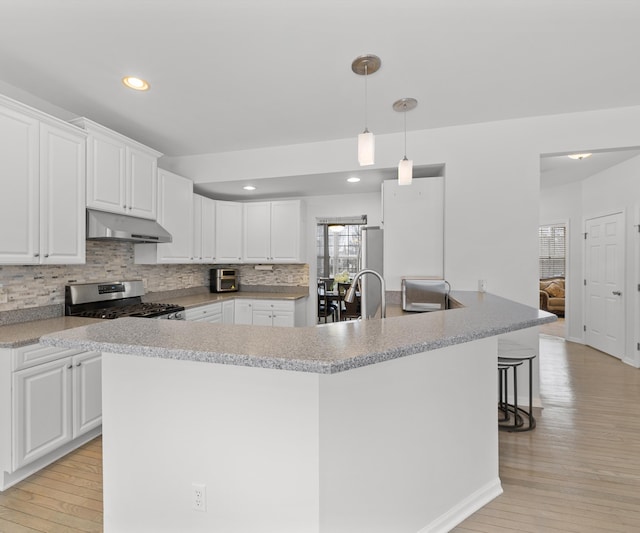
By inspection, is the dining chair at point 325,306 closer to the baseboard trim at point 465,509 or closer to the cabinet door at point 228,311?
the cabinet door at point 228,311

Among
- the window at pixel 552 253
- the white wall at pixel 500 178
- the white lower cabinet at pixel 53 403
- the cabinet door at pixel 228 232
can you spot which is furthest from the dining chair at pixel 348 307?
the window at pixel 552 253

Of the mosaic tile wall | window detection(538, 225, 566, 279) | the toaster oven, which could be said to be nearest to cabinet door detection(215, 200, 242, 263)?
the toaster oven

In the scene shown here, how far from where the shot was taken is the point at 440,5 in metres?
1.70

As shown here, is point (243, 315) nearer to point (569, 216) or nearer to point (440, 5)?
point (440, 5)

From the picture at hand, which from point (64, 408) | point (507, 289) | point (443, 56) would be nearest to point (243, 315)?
point (64, 408)

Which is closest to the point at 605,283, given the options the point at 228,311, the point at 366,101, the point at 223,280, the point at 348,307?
the point at 348,307

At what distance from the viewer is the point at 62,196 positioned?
8.12ft

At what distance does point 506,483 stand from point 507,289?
5.41ft

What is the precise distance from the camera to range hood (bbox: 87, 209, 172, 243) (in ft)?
8.89

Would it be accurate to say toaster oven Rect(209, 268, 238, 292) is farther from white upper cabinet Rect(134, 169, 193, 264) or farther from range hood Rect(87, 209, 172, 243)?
range hood Rect(87, 209, 172, 243)

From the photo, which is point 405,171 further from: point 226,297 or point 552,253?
point 552,253

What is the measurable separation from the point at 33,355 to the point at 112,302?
1.18 metres

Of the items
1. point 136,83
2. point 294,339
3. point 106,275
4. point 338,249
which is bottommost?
point 294,339

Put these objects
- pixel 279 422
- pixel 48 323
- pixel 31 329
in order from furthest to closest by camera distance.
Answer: pixel 48 323 → pixel 31 329 → pixel 279 422
